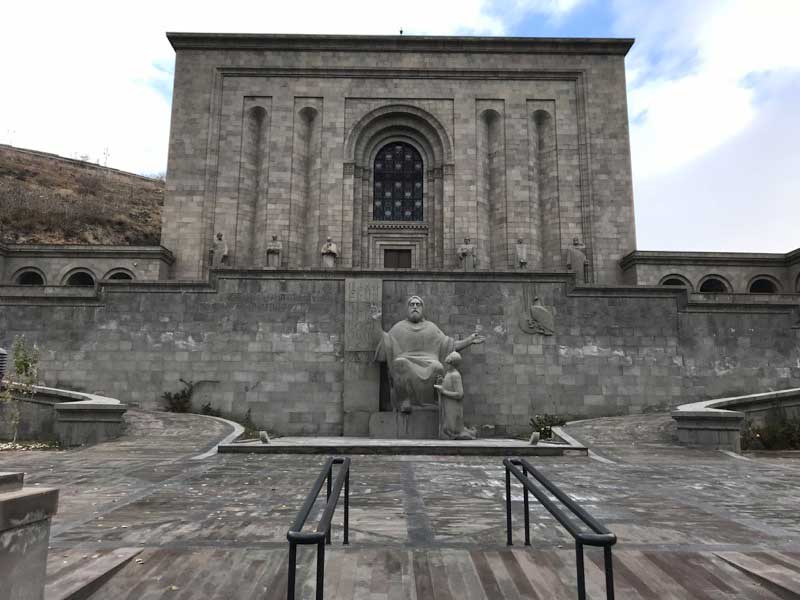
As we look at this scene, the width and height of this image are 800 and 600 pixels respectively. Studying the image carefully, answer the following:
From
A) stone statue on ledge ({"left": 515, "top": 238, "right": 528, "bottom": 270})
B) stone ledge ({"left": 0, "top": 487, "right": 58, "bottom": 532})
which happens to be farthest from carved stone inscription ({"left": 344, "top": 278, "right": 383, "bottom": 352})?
stone ledge ({"left": 0, "top": 487, "right": 58, "bottom": 532})

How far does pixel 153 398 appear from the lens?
52.0 feet

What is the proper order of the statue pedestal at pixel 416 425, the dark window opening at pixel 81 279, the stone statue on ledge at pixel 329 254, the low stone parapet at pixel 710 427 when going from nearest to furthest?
the low stone parapet at pixel 710 427 < the statue pedestal at pixel 416 425 < the stone statue on ledge at pixel 329 254 < the dark window opening at pixel 81 279

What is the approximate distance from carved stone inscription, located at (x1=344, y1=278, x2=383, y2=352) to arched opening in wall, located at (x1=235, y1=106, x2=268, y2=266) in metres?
9.50

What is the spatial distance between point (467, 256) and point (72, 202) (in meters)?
36.7

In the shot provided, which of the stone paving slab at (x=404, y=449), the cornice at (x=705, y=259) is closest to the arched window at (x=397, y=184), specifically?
the cornice at (x=705, y=259)

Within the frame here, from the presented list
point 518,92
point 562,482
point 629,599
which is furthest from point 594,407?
→ point 518,92

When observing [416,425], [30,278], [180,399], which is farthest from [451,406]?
[30,278]

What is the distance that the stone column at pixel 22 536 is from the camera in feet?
8.96

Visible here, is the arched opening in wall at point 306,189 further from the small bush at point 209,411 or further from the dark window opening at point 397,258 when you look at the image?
the small bush at point 209,411

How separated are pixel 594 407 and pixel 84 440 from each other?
1344cm

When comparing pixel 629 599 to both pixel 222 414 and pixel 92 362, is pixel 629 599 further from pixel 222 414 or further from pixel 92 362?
pixel 92 362

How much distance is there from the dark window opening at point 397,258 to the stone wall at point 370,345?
29.8 ft

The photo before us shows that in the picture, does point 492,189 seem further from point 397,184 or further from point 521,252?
point 397,184

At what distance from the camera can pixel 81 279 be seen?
24000 millimetres
